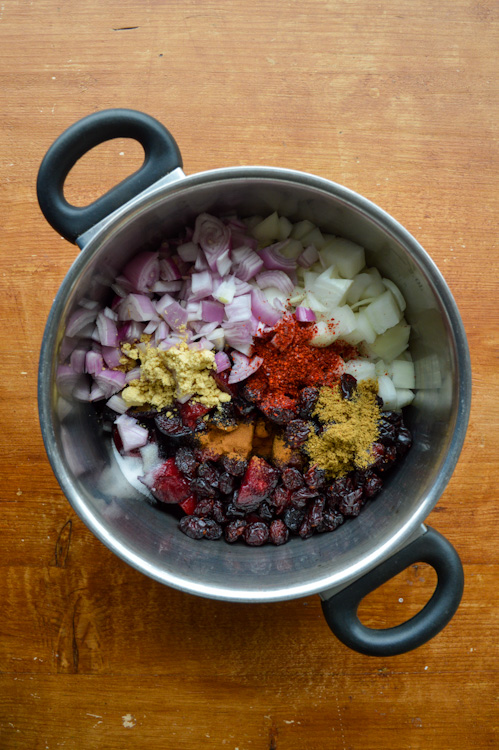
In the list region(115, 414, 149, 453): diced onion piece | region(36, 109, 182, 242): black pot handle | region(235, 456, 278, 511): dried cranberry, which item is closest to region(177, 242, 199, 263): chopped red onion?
region(36, 109, 182, 242): black pot handle

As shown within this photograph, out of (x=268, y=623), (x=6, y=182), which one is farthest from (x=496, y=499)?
(x=6, y=182)

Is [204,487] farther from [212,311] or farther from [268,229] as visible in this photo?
[268,229]

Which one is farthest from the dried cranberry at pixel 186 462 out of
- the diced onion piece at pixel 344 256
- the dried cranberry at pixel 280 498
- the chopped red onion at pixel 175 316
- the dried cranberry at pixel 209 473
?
the diced onion piece at pixel 344 256

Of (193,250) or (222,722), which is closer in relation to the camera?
(193,250)

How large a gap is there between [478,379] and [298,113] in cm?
93

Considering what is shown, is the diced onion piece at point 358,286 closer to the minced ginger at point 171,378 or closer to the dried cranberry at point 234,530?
the minced ginger at point 171,378

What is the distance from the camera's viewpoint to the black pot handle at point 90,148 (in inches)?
42.4

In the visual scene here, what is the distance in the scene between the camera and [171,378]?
1.28m

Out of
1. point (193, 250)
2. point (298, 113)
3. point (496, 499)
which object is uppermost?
point (298, 113)

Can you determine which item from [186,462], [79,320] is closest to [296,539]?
[186,462]

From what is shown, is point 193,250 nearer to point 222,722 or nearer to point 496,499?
point 496,499

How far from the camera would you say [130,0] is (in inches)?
56.9

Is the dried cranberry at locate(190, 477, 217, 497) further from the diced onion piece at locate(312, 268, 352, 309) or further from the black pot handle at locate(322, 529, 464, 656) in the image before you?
the diced onion piece at locate(312, 268, 352, 309)

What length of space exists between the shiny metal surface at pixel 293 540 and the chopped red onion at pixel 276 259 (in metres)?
0.09
